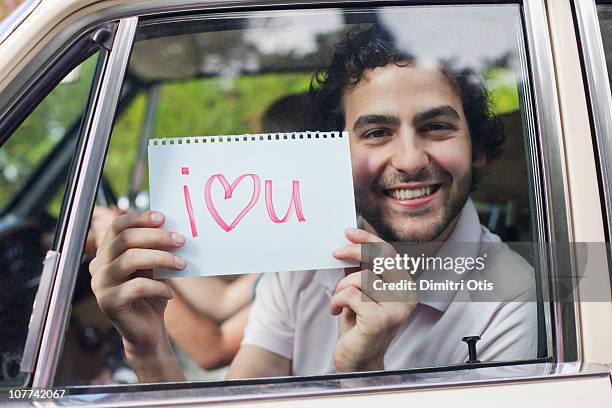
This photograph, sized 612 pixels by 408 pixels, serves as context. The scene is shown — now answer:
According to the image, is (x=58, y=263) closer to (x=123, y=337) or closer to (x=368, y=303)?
(x=123, y=337)

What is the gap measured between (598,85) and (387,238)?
513 mm

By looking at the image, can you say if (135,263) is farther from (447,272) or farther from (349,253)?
(447,272)

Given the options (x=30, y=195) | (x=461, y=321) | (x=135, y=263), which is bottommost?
(x=461, y=321)

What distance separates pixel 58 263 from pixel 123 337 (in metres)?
0.20

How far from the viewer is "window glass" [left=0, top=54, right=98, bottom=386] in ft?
5.71

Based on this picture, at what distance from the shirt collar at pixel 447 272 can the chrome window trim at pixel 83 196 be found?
18.8 inches

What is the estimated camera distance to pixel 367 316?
1589 millimetres

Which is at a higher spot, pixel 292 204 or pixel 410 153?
pixel 410 153

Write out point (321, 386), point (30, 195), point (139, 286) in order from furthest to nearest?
point (30, 195), point (139, 286), point (321, 386)

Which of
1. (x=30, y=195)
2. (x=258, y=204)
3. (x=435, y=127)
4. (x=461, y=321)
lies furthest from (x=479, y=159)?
(x=30, y=195)

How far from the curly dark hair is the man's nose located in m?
0.11

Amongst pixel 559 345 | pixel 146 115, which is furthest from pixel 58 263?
pixel 146 115

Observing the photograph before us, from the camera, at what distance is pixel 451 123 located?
5.41ft

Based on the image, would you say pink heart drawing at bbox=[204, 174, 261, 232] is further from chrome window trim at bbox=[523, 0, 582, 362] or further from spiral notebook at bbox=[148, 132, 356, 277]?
chrome window trim at bbox=[523, 0, 582, 362]
